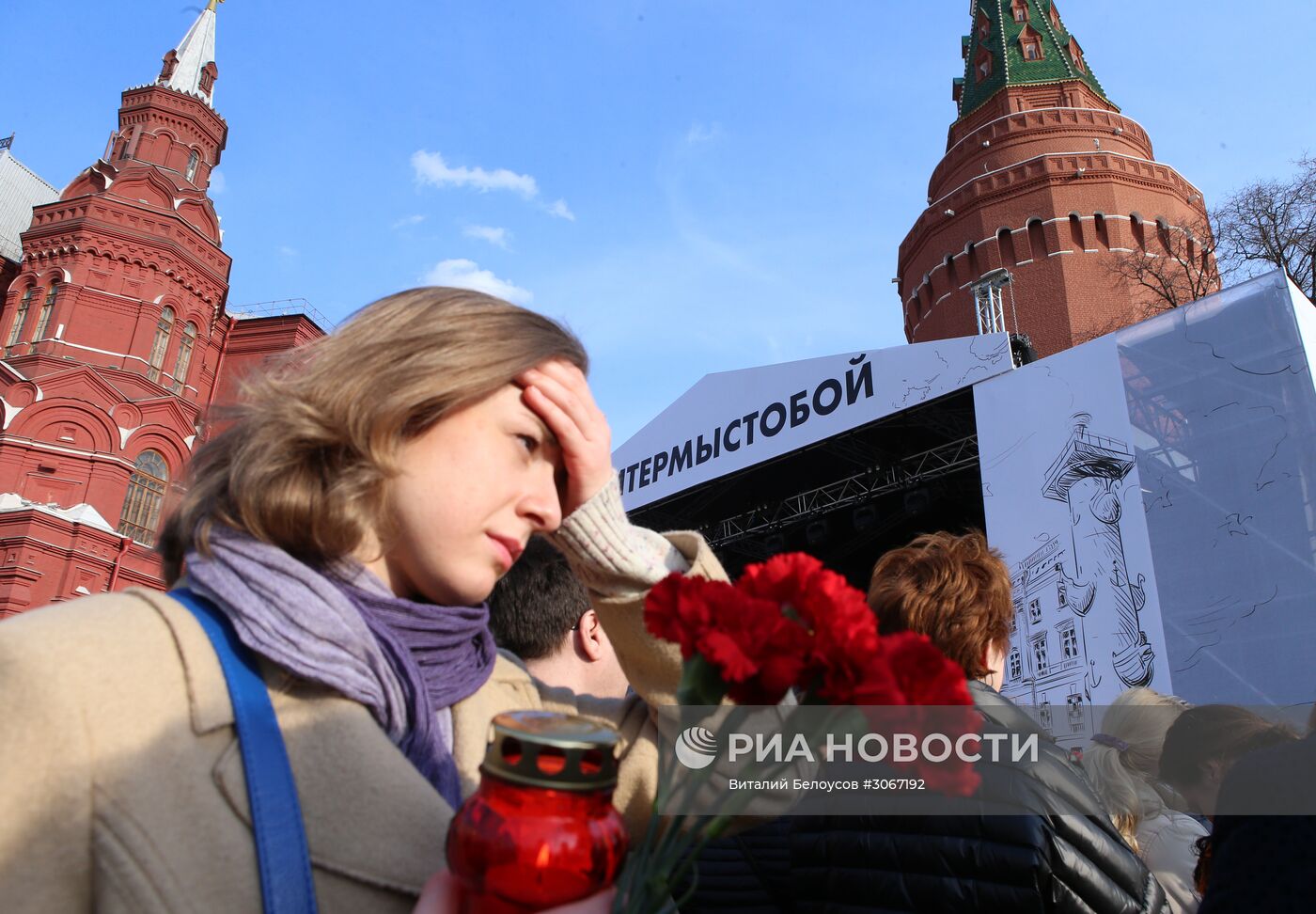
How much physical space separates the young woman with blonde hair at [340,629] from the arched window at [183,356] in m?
22.3

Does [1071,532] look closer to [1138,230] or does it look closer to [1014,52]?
[1138,230]

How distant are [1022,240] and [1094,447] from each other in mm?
10622

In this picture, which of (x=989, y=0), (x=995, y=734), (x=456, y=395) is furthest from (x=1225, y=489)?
(x=989, y=0)

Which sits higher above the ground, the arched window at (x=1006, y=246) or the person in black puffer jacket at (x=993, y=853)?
the arched window at (x=1006, y=246)

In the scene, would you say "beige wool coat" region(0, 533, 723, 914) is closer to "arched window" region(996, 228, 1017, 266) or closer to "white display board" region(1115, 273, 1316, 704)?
"white display board" region(1115, 273, 1316, 704)

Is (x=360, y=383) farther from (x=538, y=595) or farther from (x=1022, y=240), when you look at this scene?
(x=1022, y=240)

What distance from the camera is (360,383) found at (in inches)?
42.1

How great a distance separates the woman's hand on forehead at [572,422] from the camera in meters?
1.11

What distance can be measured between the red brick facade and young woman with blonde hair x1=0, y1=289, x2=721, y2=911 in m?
17.4

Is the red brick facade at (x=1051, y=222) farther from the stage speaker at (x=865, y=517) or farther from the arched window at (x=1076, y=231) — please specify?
the stage speaker at (x=865, y=517)

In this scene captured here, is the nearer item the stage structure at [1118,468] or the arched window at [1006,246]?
the stage structure at [1118,468]

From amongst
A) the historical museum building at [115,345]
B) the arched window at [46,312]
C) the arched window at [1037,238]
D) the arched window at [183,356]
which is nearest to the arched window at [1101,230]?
the arched window at [1037,238]

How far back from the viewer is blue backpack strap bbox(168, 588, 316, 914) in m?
0.81

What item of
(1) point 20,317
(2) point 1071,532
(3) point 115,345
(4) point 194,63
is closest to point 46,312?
(1) point 20,317
